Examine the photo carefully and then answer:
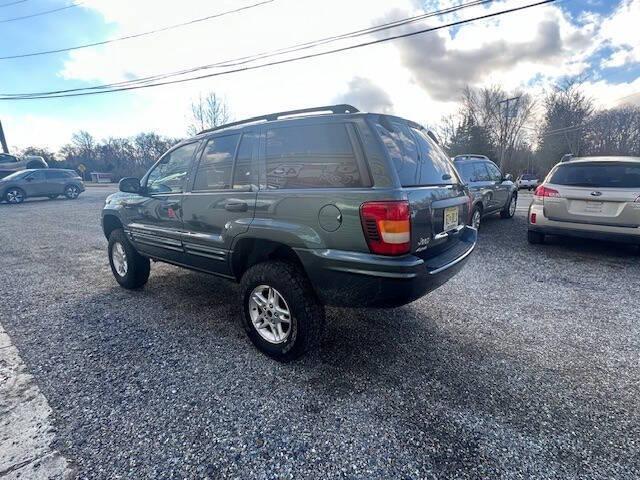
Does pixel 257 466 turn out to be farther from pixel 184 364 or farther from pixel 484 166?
pixel 484 166

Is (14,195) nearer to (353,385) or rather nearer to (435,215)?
(353,385)

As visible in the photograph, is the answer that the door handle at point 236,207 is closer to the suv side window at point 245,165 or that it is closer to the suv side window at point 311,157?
the suv side window at point 245,165

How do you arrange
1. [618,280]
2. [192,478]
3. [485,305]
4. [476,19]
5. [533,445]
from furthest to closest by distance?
[476,19], [618,280], [485,305], [533,445], [192,478]

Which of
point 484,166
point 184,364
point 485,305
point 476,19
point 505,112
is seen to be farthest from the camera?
point 505,112

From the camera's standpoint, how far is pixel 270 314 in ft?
8.54

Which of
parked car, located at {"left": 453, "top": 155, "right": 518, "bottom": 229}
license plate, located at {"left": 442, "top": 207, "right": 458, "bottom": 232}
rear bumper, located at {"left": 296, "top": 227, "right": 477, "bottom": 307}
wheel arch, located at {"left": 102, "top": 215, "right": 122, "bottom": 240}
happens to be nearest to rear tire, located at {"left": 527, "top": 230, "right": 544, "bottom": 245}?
parked car, located at {"left": 453, "top": 155, "right": 518, "bottom": 229}

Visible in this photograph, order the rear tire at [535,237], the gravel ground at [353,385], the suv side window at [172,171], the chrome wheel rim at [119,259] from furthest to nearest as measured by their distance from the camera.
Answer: the rear tire at [535,237] < the chrome wheel rim at [119,259] < the suv side window at [172,171] < the gravel ground at [353,385]

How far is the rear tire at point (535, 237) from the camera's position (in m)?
5.98

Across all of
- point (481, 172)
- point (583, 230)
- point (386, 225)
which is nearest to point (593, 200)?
point (583, 230)

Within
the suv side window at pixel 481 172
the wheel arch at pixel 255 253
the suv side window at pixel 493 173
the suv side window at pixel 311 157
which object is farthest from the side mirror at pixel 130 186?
the suv side window at pixel 493 173

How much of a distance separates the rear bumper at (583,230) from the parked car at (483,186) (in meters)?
1.11

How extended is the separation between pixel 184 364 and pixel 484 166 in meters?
7.87

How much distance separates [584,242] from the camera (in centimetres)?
629

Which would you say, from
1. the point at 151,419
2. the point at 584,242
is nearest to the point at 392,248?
the point at 151,419
